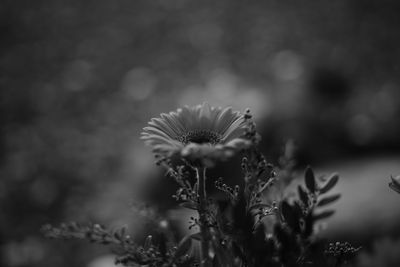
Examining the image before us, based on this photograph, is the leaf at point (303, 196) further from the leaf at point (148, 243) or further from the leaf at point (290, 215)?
the leaf at point (148, 243)

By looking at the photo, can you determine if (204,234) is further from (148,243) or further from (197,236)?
(148,243)

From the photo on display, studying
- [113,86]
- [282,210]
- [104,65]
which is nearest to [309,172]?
[282,210]

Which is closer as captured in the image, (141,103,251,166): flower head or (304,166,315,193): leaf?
(304,166,315,193): leaf

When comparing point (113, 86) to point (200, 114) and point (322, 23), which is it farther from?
point (200, 114)

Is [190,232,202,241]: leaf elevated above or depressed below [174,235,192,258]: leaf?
above

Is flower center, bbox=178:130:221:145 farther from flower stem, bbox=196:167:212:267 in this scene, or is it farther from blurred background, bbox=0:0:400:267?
blurred background, bbox=0:0:400:267

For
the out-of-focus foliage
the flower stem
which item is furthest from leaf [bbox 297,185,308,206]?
the flower stem

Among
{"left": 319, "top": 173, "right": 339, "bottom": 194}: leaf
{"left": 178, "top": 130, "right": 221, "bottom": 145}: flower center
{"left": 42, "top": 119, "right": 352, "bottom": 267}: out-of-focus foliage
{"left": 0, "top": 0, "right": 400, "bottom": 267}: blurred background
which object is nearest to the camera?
{"left": 42, "top": 119, "right": 352, "bottom": 267}: out-of-focus foliage
